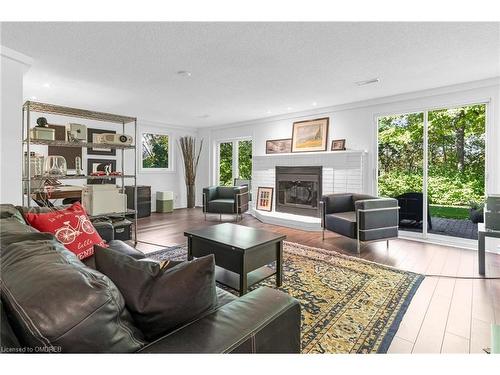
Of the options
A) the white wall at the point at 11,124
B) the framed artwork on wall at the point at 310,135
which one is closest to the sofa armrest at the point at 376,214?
the framed artwork on wall at the point at 310,135

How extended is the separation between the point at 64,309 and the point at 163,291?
30 cm

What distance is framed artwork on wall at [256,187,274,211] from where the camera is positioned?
6.17 meters

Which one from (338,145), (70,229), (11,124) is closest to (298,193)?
(338,145)

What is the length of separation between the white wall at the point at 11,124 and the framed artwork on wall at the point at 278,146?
171 inches

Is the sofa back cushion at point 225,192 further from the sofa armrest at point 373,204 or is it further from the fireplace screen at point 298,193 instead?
the sofa armrest at point 373,204

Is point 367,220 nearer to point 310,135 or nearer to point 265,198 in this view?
point 310,135

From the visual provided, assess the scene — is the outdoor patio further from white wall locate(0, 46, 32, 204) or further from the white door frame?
white wall locate(0, 46, 32, 204)

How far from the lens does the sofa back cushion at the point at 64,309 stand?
0.65m

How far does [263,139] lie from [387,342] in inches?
204

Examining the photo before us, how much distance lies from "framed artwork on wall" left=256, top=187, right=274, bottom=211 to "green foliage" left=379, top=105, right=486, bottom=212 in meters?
2.29

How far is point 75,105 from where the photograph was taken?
5.07m

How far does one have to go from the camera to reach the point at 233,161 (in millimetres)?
7324
